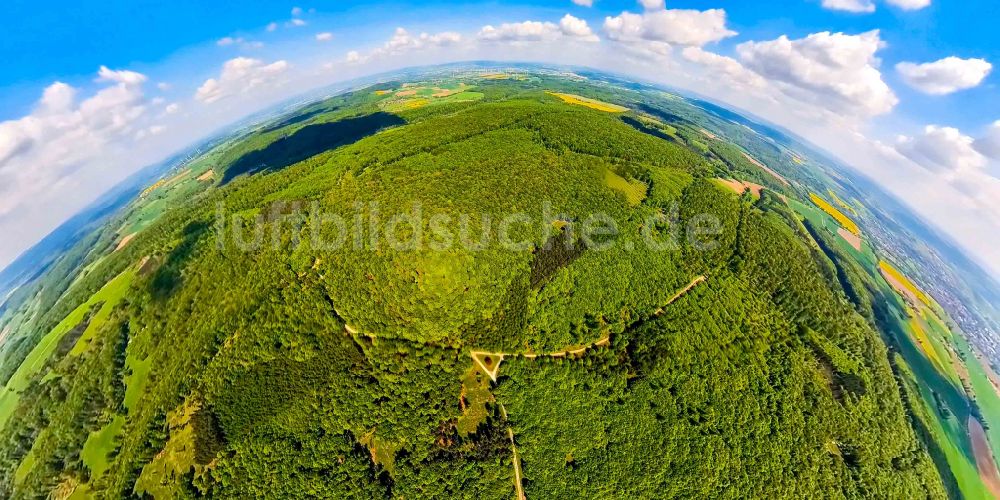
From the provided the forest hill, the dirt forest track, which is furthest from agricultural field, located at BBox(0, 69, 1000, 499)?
the forest hill

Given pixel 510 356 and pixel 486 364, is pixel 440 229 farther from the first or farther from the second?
pixel 510 356

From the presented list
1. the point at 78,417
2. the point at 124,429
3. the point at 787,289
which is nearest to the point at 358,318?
the point at 124,429

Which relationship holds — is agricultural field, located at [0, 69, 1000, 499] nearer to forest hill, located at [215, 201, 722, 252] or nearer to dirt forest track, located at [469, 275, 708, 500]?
dirt forest track, located at [469, 275, 708, 500]

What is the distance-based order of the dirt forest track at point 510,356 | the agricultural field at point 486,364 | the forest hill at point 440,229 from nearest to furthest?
the agricultural field at point 486,364 → the dirt forest track at point 510,356 → the forest hill at point 440,229

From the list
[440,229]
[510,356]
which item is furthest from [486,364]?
[440,229]

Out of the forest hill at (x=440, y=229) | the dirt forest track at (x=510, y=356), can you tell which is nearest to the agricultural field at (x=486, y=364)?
the dirt forest track at (x=510, y=356)

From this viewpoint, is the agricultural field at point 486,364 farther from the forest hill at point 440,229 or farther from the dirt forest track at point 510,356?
the forest hill at point 440,229
